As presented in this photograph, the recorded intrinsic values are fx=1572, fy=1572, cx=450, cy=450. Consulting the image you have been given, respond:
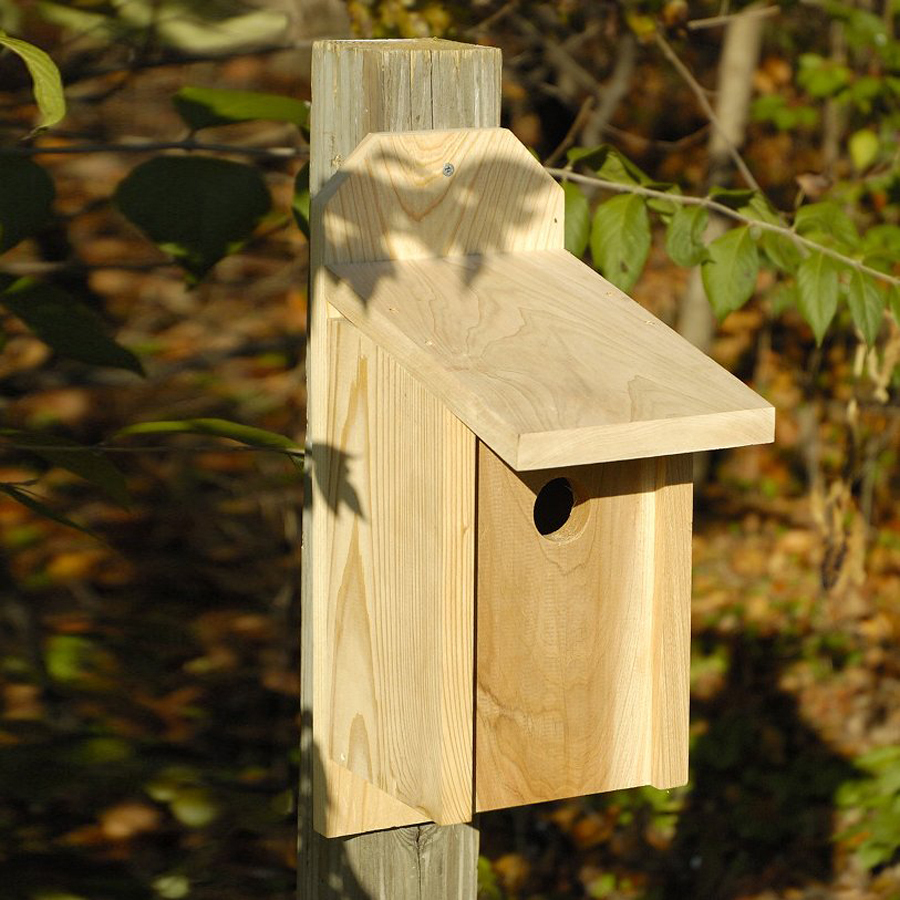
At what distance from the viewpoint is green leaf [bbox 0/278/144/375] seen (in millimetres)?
2098

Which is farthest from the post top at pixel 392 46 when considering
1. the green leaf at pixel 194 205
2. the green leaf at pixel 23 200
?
the green leaf at pixel 23 200

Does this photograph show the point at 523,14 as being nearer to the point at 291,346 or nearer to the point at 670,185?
the point at 291,346

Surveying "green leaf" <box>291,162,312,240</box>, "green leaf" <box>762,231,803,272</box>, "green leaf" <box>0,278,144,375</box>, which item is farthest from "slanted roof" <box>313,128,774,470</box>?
"green leaf" <box>762,231,803,272</box>

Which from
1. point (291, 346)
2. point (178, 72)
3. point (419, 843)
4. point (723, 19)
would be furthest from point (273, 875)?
point (178, 72)

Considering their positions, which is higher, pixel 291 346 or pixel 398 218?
pixel 398 218

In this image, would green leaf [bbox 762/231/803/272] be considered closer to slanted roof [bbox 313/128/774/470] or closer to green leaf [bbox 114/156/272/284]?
slanted roof [bbox 313/128/774/470]

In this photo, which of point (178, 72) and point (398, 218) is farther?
point (178, 72)

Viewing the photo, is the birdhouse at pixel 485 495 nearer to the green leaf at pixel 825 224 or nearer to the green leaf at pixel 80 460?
the green leaf at pixel 80 460

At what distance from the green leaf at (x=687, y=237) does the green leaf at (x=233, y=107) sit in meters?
0.56

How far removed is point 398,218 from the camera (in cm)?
186

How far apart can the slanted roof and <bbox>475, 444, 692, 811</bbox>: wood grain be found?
5.0 inches

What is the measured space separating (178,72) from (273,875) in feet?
12.4

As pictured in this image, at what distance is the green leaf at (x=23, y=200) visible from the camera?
2.06 metres

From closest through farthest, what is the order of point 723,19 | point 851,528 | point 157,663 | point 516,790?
point 516,790 < point 723,19 < point 157,663 < point 851,528
